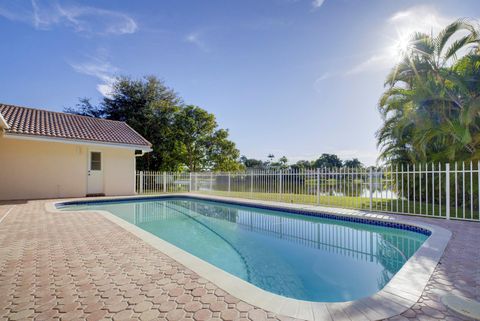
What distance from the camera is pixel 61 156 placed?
508 inches

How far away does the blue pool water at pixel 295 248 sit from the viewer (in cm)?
395

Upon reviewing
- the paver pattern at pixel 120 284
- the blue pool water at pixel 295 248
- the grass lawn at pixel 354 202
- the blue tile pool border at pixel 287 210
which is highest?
the paver pattern at pixel 120 284

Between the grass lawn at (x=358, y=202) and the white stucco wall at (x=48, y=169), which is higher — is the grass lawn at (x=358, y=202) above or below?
below

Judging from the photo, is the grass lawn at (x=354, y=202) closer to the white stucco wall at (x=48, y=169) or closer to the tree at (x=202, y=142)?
the white stucco wall at (x=48, y=169)

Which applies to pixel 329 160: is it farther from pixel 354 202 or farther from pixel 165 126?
pixel 354 202

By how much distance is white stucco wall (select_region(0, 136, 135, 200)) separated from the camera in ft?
38.5

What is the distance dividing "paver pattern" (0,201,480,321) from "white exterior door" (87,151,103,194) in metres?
9.26

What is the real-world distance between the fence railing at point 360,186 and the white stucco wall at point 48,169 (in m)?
2.27

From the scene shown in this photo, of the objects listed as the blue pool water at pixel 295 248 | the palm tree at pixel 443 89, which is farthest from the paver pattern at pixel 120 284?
the palm tree at pixel 443 89

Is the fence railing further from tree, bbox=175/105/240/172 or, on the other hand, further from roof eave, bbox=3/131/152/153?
tree, bbox=175/105/240/172

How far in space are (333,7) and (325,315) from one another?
9.99 m

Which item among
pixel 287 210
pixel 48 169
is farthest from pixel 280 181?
pixel 48 169

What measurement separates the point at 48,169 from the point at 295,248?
12.6 metres

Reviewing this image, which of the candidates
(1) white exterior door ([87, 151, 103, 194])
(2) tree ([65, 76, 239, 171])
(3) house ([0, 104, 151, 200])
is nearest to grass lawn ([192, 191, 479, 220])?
(3) house ([0, 104, 151, 200])
